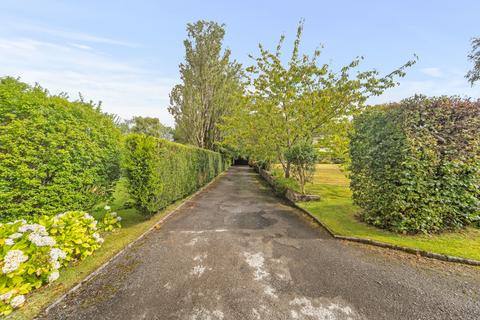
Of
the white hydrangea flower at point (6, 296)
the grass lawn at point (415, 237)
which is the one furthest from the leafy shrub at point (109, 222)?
the grass lawn at point (415, 237)

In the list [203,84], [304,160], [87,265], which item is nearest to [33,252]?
[87,265]

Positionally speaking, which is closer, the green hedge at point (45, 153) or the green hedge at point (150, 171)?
the green hedge at point (45, 153)

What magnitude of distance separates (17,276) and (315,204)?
7.46 m

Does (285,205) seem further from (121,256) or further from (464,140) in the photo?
(121,256)

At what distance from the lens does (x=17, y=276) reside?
2.23 meters

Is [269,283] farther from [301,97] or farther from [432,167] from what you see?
[301,97]

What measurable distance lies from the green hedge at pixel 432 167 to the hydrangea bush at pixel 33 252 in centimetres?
662

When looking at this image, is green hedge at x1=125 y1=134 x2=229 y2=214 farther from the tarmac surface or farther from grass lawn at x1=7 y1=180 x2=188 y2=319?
the tarmac surface

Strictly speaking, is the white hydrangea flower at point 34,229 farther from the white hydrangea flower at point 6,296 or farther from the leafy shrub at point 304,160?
the leafy shrub at point 304,160

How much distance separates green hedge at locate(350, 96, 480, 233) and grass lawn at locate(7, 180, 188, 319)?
20.9 feet

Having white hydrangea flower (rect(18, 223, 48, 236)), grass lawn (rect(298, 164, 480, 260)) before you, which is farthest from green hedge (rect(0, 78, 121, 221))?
grass lawn (rect(298, 164, 480, 260))

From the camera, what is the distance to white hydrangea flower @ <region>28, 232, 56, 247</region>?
2.39 meters

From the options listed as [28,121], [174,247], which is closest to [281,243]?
[174,247]

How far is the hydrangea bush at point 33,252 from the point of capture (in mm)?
2100
